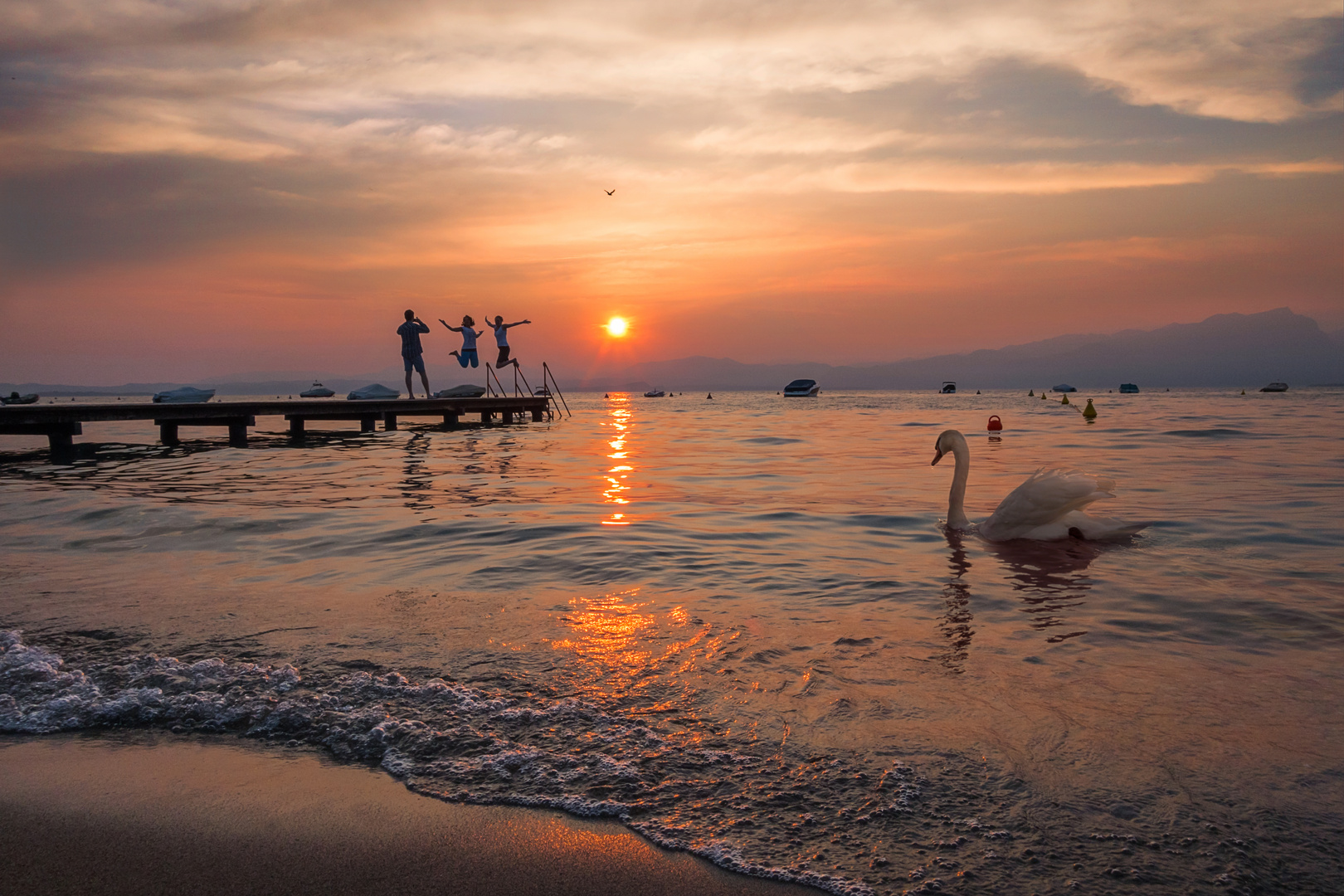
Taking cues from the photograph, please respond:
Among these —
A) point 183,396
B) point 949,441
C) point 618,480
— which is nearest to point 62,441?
point 618,480

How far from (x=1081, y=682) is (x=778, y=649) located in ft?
5.22

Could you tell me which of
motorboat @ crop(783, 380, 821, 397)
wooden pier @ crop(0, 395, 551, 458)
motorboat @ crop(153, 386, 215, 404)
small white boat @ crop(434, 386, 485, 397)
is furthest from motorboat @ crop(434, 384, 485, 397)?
motorboat @ crop(783, 380, 821, 397)

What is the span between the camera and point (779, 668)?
4.49m

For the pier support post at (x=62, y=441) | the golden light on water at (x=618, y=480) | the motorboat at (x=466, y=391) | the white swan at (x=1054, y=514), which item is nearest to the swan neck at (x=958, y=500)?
the white swan at (x=1054, y=514)

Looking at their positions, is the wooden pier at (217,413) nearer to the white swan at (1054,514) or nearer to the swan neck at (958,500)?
the swan neck at (958,500)

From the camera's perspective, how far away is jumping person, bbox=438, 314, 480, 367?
2897cm

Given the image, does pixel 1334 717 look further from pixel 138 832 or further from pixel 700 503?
pixel 700 503

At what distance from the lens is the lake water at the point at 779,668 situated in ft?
9.33

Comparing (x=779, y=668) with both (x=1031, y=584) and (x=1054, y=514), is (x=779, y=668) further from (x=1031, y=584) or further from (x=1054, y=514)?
(x=1054, y=514)

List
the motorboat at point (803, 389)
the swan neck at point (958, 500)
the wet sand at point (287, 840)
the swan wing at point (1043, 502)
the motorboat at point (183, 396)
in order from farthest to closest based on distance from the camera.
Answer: the motorboat at point (803, 389)
the motorboat at point (183, 396)
the swan neck at point (958, 500)
the swan wing at point (1043, 502)
the wet sand at point (287, 840)

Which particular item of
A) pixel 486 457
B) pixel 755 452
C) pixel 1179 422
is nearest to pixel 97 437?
pixel 486 457

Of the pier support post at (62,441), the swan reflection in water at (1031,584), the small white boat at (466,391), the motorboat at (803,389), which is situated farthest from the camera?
the motorboat at (803,389)

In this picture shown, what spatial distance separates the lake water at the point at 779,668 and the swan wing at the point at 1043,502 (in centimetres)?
28

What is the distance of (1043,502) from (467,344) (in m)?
24.6
